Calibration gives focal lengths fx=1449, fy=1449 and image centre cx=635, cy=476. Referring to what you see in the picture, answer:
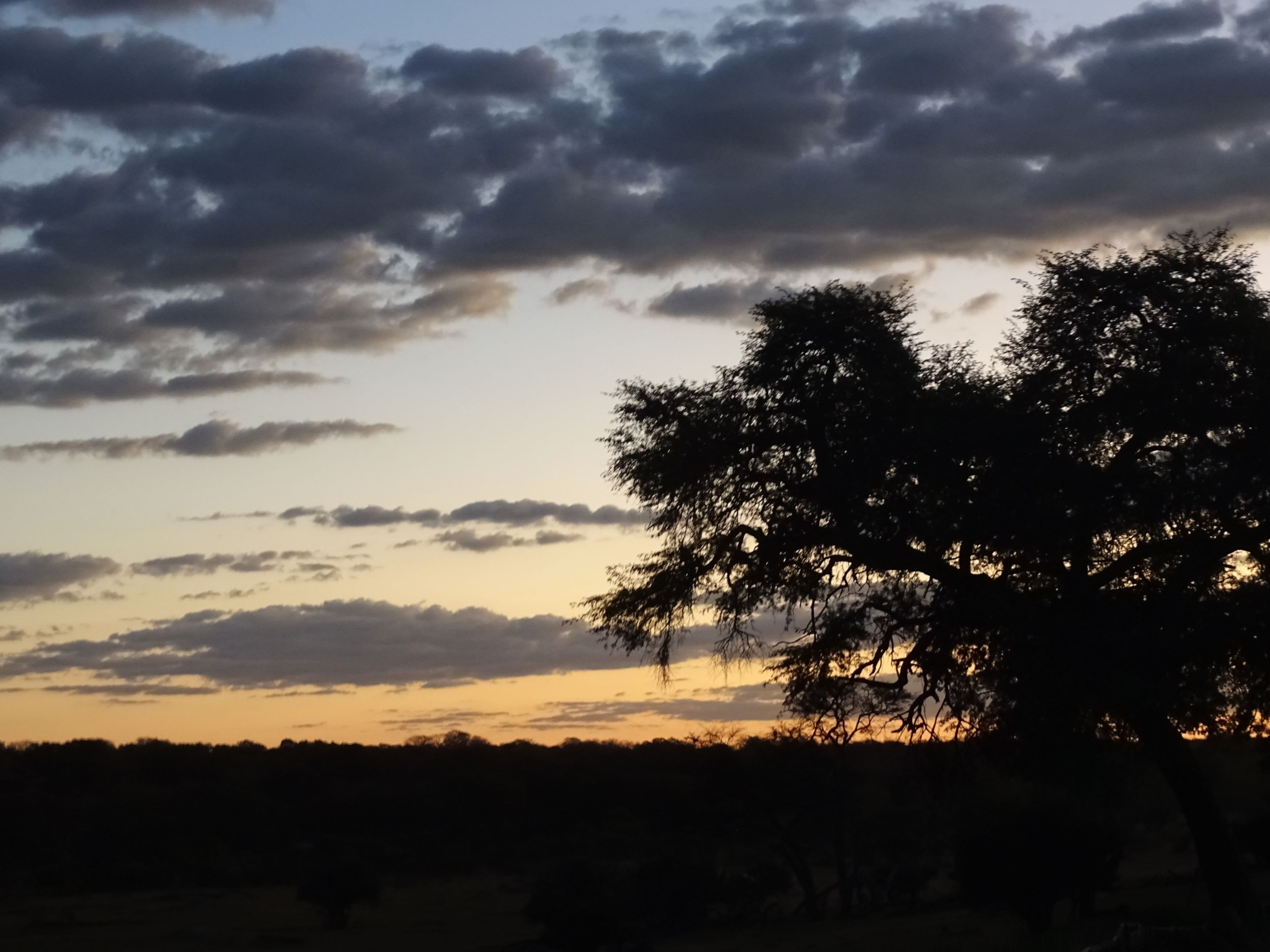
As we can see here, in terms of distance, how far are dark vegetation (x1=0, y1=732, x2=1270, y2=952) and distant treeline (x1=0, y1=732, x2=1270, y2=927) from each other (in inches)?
5.2

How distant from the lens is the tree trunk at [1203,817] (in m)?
20.1

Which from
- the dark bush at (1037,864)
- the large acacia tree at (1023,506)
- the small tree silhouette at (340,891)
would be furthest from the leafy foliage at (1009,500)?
the small tree silhouette at (340,891)

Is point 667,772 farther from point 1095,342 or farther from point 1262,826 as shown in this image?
point 1095,342

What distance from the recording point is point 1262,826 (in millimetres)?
43312

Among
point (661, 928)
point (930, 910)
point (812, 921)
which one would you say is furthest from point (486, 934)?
point (930, 910)

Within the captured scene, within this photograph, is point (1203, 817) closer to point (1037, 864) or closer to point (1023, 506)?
point (1023, 506)

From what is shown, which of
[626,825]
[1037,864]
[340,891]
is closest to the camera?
[1037,864]

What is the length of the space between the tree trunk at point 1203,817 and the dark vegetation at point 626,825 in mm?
761

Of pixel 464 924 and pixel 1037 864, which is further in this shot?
pixel 464 924

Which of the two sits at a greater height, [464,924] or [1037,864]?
[1037,864]

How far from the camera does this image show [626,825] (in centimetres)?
8250

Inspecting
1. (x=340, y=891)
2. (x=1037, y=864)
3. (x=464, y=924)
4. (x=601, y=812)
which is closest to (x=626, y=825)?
(x=601, y=812)

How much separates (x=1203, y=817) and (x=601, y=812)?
227 ft

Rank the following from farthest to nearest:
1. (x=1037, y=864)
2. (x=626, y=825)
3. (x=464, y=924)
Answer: (x=626, y=825), (x=464, y=924), (x=1037, y=864)
